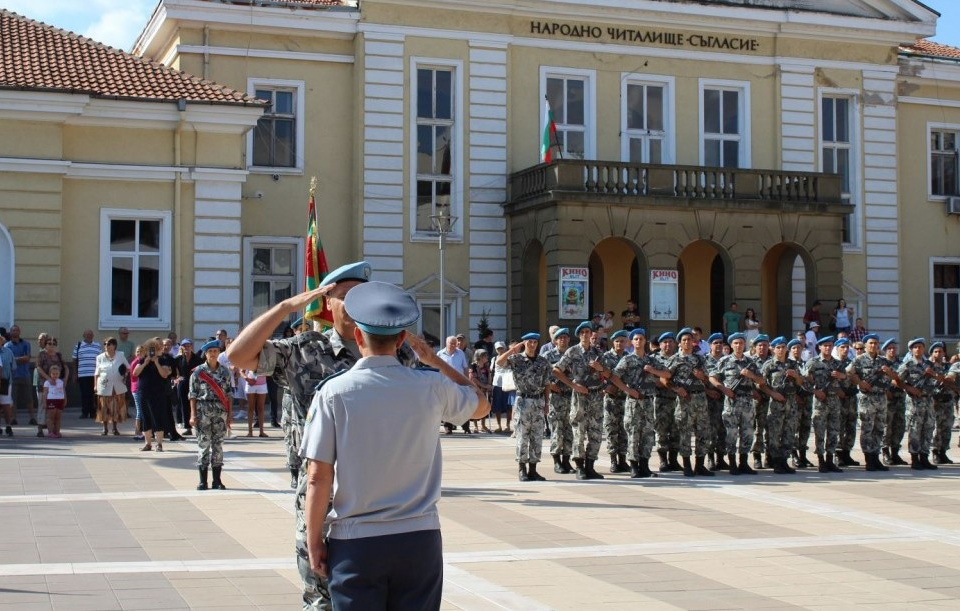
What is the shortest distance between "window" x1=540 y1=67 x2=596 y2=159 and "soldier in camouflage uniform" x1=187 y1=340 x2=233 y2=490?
60.4ft

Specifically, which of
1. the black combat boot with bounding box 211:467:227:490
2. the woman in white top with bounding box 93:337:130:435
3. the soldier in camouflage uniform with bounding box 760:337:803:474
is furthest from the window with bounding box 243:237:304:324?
the black combat boot with bounding box 211:467:227:490

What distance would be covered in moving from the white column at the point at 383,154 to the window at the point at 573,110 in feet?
12.6

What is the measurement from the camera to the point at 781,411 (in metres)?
17.7

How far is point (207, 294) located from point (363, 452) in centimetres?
2350

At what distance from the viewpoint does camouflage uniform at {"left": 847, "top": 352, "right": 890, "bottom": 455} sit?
1805cm

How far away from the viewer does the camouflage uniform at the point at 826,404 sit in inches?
703

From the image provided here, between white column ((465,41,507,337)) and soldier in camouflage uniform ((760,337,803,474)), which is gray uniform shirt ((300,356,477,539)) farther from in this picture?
white column ((465,41,507,337))

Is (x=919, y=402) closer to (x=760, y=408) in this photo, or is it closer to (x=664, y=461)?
(x=760, y=408)

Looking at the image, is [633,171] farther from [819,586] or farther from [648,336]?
[819,586]

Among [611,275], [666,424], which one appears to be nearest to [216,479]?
[666,424]

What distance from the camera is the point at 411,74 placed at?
31.6 meters

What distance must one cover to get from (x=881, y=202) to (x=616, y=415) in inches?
835

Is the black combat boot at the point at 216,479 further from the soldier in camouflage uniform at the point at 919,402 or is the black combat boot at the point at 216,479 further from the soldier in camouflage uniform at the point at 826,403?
the soldier in camouflage uniform at the point at 919,402

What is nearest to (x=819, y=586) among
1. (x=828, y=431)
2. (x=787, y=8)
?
(x=828, y=431)
